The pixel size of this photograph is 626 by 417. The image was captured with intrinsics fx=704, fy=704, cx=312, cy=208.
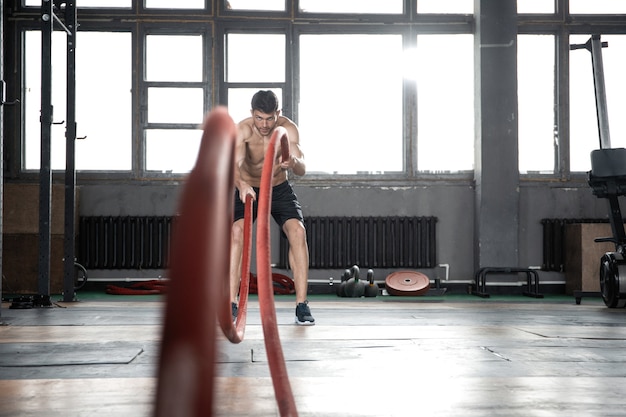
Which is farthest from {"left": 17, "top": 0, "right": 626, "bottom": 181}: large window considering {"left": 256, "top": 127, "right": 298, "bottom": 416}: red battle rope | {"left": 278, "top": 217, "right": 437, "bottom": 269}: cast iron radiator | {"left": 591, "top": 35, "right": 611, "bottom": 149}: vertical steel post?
{"left": 256, "top": 127, "right": 298, "bottom": 416}: red battle rope

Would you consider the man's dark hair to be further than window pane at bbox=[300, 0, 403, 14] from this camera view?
No

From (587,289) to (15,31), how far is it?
619 cm

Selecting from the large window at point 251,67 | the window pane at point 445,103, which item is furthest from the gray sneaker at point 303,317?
the window pane at point 445,103

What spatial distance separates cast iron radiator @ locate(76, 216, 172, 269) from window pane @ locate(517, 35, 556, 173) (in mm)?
3828

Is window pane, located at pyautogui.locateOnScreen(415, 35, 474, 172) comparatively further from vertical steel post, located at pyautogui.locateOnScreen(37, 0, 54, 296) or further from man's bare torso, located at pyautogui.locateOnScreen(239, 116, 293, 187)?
vertical steel post, located at pyautogui.locateOnScreen(37, 0, 54, 296)

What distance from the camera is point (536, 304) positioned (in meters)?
5.73

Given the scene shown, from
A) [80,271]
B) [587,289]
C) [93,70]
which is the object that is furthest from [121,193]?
[587,289]

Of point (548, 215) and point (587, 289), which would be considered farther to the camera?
point (548, 215)

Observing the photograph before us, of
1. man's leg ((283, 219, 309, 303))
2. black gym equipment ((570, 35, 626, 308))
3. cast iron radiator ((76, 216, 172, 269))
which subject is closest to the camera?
man's leg ((283, 219, 309, 303))

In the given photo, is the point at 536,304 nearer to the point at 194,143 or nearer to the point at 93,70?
the point at 194,143

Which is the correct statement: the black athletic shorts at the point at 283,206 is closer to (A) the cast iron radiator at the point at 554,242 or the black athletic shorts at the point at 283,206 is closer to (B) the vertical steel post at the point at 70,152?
(B) the vertical steel post at the point at 70,152

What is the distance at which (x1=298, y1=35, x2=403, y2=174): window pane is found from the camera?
24.2 feet

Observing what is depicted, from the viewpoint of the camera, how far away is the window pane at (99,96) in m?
7.25

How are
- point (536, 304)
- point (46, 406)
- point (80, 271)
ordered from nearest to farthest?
point (46, 406)
point (536, 304)
point (80, 271)
